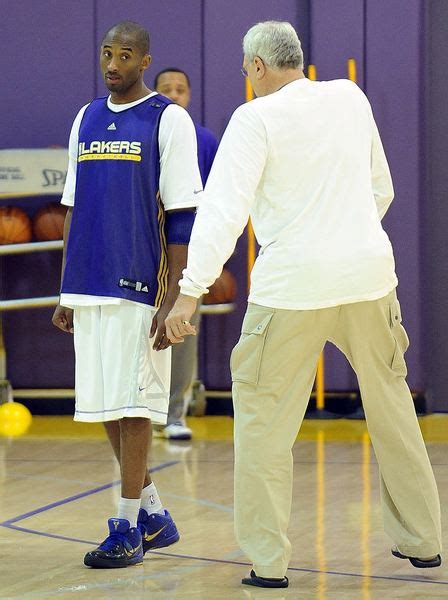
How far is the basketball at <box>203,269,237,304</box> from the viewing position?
22.7ft

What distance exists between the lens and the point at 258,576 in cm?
360

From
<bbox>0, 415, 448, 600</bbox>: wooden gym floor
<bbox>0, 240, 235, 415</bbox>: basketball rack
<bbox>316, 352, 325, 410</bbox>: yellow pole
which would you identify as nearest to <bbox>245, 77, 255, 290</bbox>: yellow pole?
<bbox>0, 240, 235, 415</bbox>: basketball rack

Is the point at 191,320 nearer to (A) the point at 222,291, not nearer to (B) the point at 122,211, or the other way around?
(A) the point at 222,291

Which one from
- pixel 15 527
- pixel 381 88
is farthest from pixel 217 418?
pixel 15 527

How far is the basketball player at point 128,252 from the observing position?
382cm

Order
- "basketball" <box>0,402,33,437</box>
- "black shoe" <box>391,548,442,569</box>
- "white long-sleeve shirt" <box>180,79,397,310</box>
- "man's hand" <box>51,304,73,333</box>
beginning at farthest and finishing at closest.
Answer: "basketball" <box>0,402,33,437</box> < "man's hand" <box>51,304,73,333</box> < "black shoe" <box>391,548,442,569</box> < "white long-sleeve shirt" <box>180,79,397,310</box>

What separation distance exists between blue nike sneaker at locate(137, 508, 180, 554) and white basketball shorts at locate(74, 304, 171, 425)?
39 centimetres

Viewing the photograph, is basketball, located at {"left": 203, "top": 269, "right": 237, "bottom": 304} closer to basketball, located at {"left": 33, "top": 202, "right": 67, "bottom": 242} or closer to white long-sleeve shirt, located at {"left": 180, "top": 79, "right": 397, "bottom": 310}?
basketball, located at {"left": 33, "top": 202, "right": 67, "bottom": 242}

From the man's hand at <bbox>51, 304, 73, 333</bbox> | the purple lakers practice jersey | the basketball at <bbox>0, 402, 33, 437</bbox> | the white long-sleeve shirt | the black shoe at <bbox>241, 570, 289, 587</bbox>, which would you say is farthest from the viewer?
the basketball at <bbox>0, 402, 33, 437</bbox>

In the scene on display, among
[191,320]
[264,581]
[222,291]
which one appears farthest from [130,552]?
[222,291]

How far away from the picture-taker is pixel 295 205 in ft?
11.4

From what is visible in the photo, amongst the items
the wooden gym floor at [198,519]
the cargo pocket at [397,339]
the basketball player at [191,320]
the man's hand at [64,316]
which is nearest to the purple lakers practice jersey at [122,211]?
the man's hand at [64,316]

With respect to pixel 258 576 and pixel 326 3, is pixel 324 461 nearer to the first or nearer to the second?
pixel 258 576

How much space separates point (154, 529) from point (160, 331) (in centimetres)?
70
